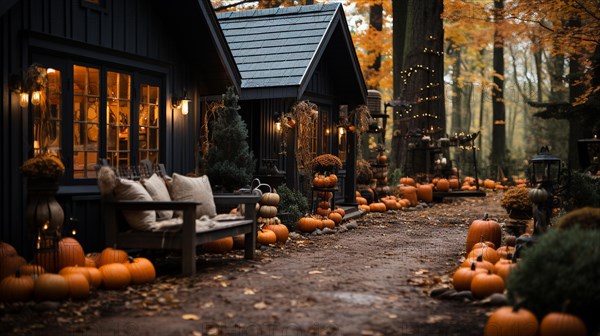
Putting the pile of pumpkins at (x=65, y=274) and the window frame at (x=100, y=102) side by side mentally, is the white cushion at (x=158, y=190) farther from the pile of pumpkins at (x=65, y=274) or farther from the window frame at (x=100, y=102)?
the window frame at (x=100, y=102)

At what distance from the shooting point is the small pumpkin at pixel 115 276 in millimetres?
7133

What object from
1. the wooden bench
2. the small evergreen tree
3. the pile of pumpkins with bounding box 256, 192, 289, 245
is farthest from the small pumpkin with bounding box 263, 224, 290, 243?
the wooden bench

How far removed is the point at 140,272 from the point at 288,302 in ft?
5.95

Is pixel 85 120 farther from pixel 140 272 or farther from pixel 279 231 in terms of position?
pixel 279 231

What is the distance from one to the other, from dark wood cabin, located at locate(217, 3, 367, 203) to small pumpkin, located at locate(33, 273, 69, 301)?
6.84 metres

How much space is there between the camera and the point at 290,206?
12656 mm

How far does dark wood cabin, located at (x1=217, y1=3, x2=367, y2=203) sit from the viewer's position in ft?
43.3

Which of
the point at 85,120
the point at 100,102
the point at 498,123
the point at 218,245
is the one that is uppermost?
the point at 498,123

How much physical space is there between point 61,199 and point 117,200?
1.10 m

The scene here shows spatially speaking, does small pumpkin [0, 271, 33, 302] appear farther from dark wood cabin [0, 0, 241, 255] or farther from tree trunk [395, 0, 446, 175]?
tree trunk [395, 0, 446, 175]

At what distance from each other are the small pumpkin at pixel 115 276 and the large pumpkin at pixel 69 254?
0.34 metres

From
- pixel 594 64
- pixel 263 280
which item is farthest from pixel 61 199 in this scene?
pixel 594 64

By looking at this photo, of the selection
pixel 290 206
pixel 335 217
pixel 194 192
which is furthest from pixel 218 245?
pixel 335 217

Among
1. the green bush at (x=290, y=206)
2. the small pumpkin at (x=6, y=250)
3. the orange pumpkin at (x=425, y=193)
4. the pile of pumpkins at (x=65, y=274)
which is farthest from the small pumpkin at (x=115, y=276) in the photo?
the orange pumpkin at (x=425, y=193)
